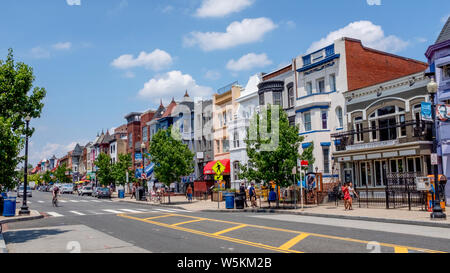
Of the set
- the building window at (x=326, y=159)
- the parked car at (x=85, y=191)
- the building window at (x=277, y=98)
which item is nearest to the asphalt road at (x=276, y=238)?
the building window at (x=326, y=159)

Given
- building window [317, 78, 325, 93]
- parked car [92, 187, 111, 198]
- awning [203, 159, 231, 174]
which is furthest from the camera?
parked car [92, 187, 111, 198]

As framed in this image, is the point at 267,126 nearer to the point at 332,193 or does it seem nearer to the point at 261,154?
the point at 261,154

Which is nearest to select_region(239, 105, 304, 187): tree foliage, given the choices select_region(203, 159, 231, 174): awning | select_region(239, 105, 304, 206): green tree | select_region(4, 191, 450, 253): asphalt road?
select_region(239, 105, 304, 206): green tree

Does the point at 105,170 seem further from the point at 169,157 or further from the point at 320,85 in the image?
the point at 320,85

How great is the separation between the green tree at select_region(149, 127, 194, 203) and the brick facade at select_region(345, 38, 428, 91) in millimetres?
15482

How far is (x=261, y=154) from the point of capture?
86.0 feet

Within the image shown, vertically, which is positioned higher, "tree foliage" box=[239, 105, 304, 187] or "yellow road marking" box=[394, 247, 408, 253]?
"tree foliage" box=[239, 105, 304, 187]

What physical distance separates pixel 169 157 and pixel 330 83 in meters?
15.1

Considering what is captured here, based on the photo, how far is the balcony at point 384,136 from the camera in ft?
84.6

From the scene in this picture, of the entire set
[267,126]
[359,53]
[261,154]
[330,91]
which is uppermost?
[359,53]

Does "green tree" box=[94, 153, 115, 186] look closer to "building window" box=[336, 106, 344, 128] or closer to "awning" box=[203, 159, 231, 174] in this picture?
"awning" box=[203, 159, 231, 174]

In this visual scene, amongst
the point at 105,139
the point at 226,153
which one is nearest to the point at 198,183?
the point at 226,153

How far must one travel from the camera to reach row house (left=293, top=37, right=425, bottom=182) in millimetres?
32000
